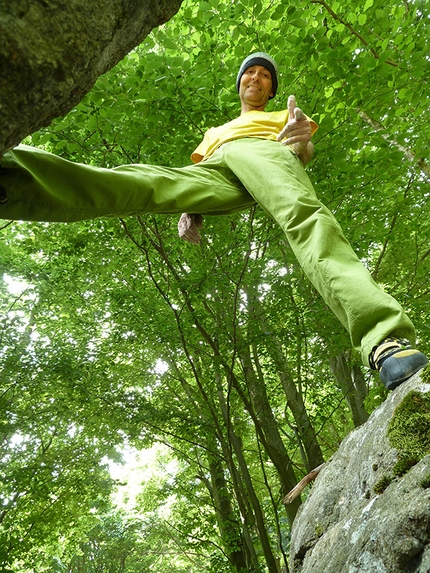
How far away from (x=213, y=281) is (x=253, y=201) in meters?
2.76

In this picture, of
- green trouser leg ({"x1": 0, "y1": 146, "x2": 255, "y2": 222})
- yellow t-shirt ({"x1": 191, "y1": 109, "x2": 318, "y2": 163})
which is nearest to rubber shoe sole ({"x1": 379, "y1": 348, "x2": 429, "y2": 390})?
green trouser leg ({"x1": 0, "y1": 146, "x2": 255, "y2": 222})

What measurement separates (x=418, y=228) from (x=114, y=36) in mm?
6755

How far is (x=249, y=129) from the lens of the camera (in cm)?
257

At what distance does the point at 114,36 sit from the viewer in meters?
1.17

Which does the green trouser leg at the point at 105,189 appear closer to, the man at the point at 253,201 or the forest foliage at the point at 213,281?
the man at the point at 253,201

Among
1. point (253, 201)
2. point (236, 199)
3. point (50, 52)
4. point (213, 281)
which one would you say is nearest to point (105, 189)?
point (50, 52)

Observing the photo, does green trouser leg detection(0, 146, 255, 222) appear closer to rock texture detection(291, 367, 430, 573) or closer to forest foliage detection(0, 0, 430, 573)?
rock texture detection(291, 367, 430, 573)

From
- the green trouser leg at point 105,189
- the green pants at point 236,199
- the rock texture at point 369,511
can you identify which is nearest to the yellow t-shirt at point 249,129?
the green pants at point 236,199

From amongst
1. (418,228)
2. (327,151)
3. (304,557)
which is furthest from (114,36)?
(418,228)

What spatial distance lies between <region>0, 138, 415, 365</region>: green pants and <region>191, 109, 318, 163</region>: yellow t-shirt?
0.22 metres

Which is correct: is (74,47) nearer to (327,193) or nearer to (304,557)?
(304,557)

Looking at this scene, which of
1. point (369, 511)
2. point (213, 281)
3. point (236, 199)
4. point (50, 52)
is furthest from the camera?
point (213, 281)

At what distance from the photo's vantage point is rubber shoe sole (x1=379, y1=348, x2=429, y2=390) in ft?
5.20

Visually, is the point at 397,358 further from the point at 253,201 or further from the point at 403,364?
the point at 253,201
